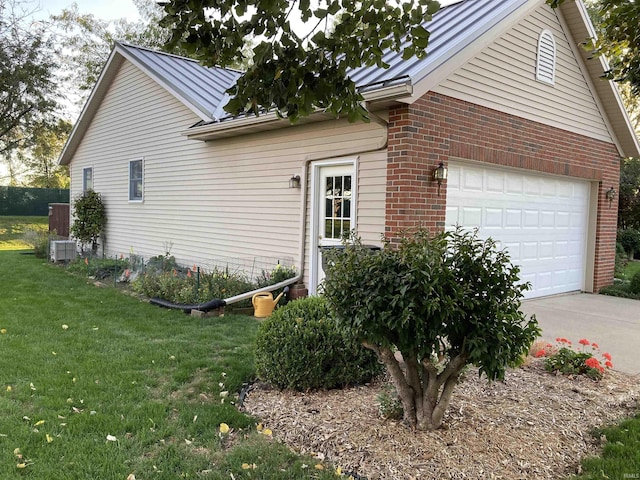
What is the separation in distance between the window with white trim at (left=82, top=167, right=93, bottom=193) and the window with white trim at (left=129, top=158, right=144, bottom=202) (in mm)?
2494

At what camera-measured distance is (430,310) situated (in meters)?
2.90

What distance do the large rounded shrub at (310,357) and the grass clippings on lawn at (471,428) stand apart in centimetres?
11

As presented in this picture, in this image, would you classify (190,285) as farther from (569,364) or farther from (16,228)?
(16,228)

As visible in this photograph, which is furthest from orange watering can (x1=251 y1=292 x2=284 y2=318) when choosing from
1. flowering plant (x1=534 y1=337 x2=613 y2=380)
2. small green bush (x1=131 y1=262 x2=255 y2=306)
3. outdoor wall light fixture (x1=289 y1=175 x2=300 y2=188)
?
flowering plant (x1=534 y1=337 x2=613 y2=380)

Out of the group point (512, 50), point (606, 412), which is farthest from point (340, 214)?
point (606, 412)

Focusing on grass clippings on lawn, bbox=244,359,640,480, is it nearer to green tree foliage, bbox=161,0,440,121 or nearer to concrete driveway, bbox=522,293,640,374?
concrete driveway, bbox=522,293,640,374

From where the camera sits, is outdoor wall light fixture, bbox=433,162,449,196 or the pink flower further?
outdoor wall light fixture, bbox=433,162,449,196

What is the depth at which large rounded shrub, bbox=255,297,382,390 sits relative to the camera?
4.05 m

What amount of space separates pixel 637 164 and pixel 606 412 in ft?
57.7

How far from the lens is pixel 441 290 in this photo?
296 centimetres

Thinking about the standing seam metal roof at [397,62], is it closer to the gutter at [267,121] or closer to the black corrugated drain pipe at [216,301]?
the gutter at [267,121]

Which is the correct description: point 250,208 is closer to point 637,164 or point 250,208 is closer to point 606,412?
point 606,412

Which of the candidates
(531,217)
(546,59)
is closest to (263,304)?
(531,217)

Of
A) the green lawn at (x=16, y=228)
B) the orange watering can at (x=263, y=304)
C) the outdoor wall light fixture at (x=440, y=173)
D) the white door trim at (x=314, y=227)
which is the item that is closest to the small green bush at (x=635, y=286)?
the outdoor wall light fixture at (x=440, y=173)
